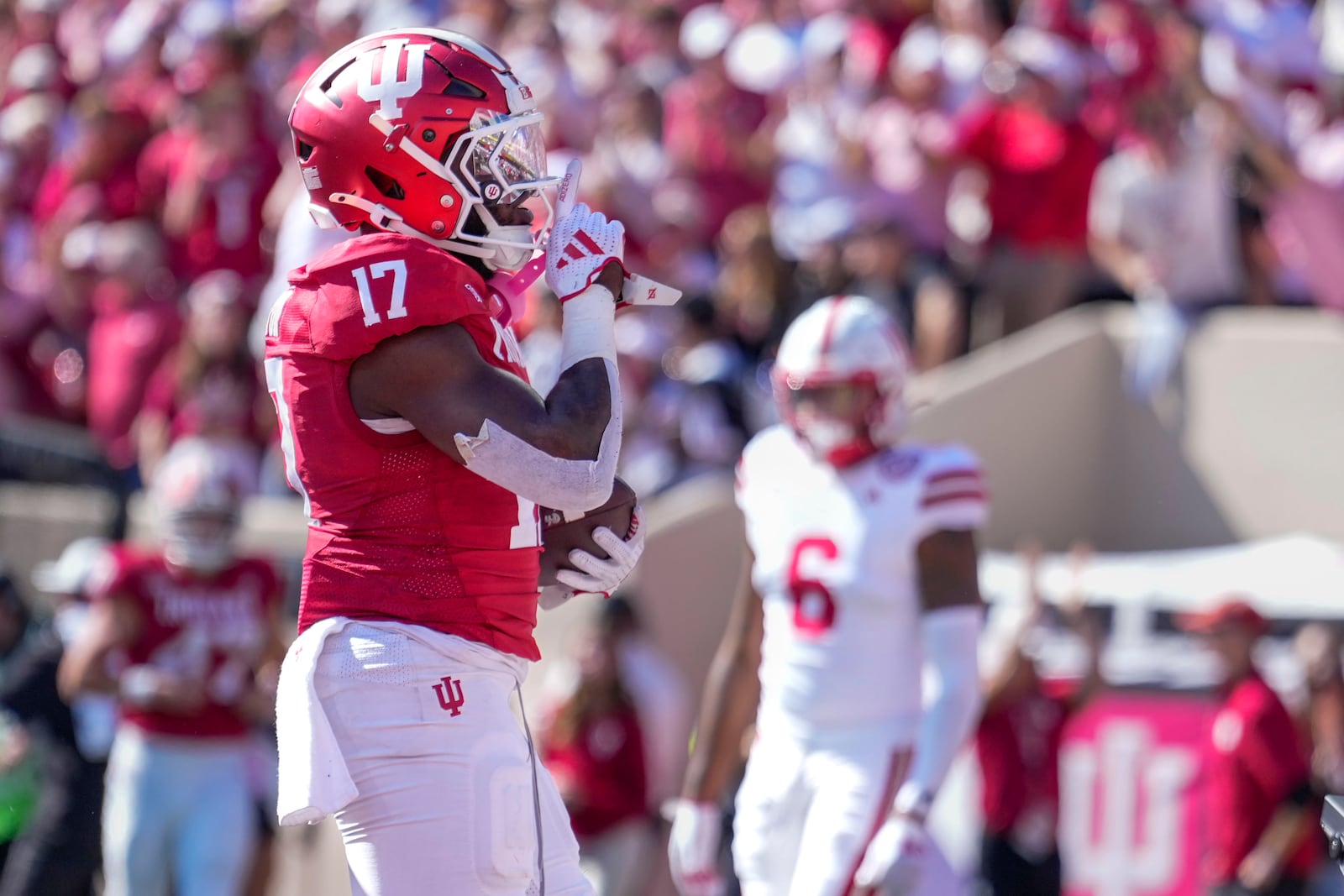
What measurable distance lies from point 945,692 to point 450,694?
159cm

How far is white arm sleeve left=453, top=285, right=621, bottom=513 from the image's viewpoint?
2.79 m

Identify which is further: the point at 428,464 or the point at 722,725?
the point at 722,725

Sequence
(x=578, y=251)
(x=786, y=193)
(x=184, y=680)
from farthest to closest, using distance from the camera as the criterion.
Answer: (x=786, y=193), (x=184, y=680), (x=578, y=251)

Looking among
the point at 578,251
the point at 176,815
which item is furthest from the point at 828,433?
the point at 176,815

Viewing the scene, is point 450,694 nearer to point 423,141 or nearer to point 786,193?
point 423,141

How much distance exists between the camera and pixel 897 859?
3.98 meters

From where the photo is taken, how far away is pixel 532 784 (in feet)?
9.62

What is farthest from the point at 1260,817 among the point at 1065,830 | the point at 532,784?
the point at 532,784

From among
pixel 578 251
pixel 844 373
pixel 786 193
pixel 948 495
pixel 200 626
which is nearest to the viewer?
pixel 578 251

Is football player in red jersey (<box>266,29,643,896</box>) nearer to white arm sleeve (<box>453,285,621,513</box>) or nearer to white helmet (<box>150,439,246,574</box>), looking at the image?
white arm sleeve (<box>453,285,621,513</box>)

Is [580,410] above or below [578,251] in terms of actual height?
below

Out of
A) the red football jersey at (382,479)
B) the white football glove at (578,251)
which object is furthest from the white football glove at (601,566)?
the white football glove at (578,251)

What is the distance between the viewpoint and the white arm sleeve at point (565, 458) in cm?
279

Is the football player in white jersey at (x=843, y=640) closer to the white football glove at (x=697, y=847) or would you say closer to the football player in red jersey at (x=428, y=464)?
the white football glove at (x=697, y=847)
